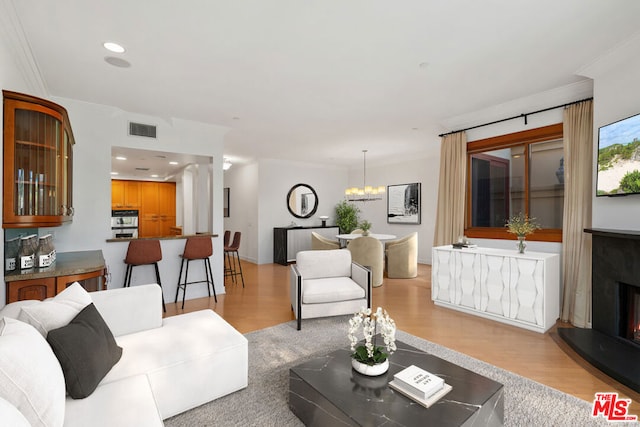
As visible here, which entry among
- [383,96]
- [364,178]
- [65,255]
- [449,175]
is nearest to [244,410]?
[65,255]

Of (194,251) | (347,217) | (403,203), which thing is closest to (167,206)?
(347,217)

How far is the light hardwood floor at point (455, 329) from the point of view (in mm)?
2451

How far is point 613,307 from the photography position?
284cm

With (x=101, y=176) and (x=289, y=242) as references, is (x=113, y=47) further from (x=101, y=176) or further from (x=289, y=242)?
(x=289, y=242)

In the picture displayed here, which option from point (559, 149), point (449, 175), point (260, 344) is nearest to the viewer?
point (260, 344)

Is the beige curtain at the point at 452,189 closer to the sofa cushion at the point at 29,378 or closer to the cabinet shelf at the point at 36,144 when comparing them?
the sofa cushion at the point at 29,378

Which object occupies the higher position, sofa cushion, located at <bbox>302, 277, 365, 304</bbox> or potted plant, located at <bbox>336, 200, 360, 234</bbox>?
potted plant, located at <bbox>336, 200, 360, 234</bbox>

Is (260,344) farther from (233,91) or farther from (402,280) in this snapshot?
(402,280)

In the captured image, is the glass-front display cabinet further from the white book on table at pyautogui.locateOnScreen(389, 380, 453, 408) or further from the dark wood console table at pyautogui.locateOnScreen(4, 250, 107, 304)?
the white book on table at pyautogui.locateOnScreen(389, 380, 453, 408)

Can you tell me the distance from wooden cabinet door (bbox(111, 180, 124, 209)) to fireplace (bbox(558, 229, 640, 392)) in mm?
10925

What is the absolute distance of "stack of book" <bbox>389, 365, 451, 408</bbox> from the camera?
169cm

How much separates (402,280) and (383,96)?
3.54 meters

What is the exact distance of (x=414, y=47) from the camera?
2.67m

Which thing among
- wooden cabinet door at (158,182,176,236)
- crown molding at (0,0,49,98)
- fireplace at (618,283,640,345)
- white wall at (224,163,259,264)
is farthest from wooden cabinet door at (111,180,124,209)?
fireplace at (618,283,640,345)
